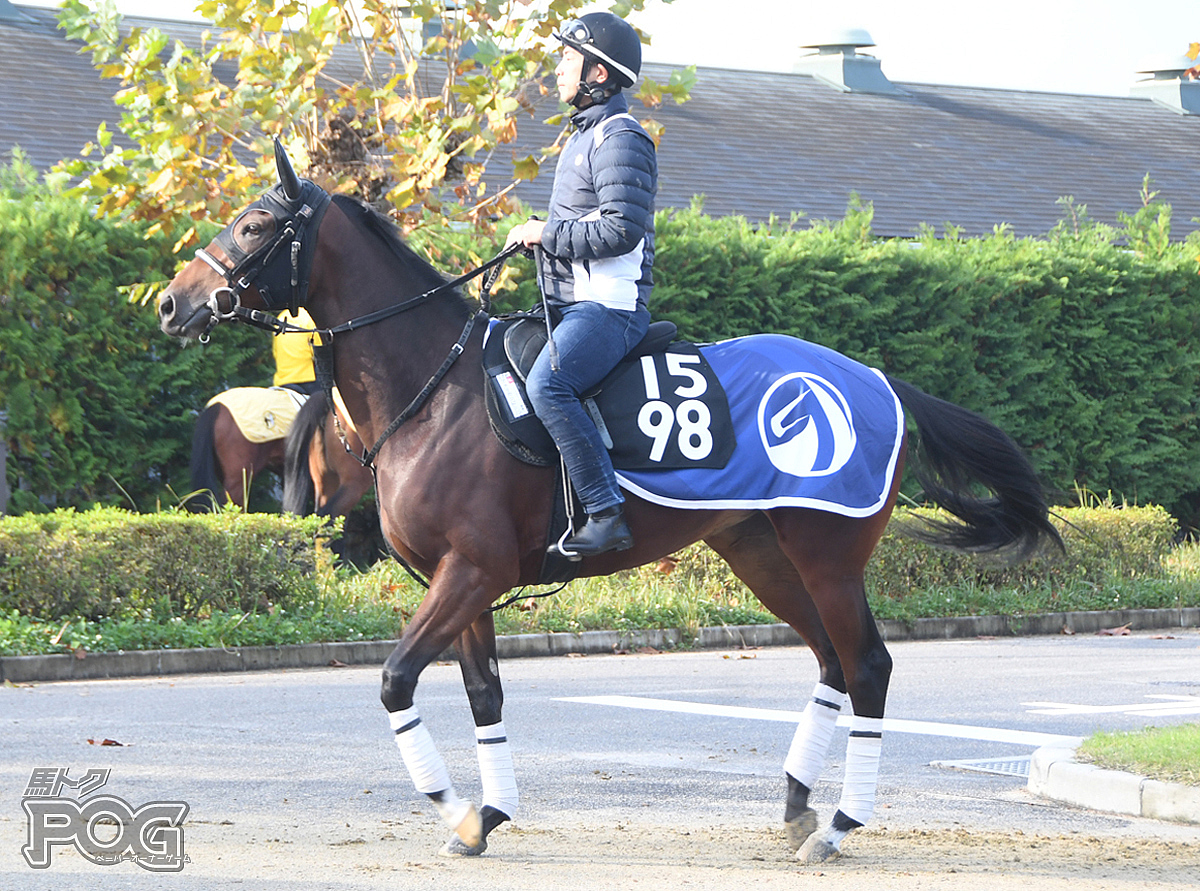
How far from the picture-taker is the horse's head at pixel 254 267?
5867 millimetres

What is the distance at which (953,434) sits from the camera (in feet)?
22.6

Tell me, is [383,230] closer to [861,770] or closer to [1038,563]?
[861,770]

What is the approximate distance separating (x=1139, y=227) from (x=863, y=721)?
16.7 metres

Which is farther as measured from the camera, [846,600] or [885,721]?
[885,721]

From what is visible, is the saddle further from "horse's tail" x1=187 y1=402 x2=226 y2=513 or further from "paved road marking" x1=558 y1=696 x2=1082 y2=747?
"horse's tail" x1=187 y1=402 x2=226 y2=513

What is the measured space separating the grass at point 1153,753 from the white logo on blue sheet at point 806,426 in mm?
1983

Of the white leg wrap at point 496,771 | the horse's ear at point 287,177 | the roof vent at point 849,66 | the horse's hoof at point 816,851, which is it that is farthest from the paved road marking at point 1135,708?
the roof vent at point 849,66

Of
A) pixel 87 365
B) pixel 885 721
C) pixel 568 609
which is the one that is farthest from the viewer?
pixel 87 365

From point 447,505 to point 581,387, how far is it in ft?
2.22

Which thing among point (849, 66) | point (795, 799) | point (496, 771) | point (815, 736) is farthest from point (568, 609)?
point (849, 66)

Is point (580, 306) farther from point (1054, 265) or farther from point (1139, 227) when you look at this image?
point (1139, 227)

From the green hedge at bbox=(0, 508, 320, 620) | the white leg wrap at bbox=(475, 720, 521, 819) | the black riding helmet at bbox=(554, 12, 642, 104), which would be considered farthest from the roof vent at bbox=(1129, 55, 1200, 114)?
the white leg wrap at bbox=(475, 720, 521, 819)

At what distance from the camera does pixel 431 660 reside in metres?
5.58

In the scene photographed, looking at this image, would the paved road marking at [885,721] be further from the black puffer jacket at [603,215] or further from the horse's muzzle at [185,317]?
the horse's muzzle at [185,317]
